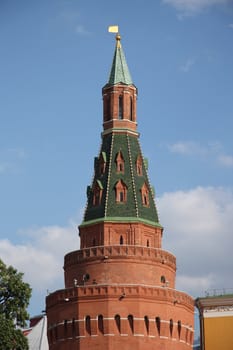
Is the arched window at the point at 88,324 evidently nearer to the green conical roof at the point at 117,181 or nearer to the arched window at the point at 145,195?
the green conical roof at the point at 117,181

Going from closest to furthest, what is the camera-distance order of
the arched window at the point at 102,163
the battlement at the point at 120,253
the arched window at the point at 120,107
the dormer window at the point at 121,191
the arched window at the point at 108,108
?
the battlement at the point at 120,253 < the dormer window at the point at 121,191 < the arched window at the point at 102,163 < the arched window at the point at 120,107 < the arched window at the point at 108,108

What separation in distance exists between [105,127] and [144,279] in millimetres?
13034

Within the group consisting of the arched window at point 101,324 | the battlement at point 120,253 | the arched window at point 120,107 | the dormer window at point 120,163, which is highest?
the arched window at point 120,107

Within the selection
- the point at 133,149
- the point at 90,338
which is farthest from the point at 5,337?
the point at 133,149

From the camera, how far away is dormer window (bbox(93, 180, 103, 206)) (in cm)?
7275

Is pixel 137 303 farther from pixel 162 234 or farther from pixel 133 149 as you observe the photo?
pixel 133 149

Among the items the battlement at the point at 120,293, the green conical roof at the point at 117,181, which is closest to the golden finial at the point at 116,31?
the green conical roof at the point at 117,181

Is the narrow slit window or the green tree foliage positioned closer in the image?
the green tree foliage

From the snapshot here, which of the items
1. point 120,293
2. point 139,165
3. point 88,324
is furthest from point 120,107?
point 88,324

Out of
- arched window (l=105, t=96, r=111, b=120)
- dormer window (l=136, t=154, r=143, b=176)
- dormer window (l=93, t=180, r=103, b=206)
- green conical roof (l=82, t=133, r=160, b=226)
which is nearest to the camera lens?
green conical roof (l=82, t=133, r=160, b=226)

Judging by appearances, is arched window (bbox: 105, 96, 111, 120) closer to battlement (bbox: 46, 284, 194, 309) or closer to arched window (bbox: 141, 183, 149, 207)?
arched window (bbox: 141, 183, 149, 207)

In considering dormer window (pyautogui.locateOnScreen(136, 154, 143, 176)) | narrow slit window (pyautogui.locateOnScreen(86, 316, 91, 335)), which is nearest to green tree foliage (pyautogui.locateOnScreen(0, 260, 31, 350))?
narrow slit window (pyautogui.locateOnScreen(86, 316, 91, 335))

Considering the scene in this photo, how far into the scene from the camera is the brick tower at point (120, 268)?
221 feet

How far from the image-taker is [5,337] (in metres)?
57.9
